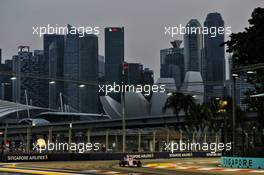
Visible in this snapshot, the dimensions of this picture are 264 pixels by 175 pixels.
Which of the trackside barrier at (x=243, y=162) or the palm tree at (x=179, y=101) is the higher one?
the palm tree at (x=179, y=101)

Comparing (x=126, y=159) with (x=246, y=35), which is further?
(x=246, y=35)

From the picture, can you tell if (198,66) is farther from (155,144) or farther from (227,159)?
(227,159)

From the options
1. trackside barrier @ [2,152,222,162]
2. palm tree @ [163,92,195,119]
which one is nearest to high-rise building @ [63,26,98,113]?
palm tree @ [163,92,195,119]

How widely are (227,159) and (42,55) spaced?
163264 millimetres

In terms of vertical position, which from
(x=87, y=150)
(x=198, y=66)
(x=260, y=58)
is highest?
(x=198, y=66)

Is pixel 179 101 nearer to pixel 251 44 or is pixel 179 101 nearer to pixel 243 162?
pixel 251 44

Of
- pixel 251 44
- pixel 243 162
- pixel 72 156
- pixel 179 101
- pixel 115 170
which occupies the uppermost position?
pixel 251 44

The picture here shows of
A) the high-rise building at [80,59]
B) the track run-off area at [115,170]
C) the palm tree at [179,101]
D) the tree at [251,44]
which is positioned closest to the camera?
the track run-off area at [115,170]

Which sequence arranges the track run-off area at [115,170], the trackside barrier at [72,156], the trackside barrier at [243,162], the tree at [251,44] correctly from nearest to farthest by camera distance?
the track run-off area at [115,170] < the trackside barrier at [243,162] < the tree at [251,44] < the trackside barrier at [72,156]

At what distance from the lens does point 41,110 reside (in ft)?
638

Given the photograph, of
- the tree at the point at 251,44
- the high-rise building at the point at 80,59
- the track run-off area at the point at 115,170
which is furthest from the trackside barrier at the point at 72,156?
the high-rise building at the point at 80,59

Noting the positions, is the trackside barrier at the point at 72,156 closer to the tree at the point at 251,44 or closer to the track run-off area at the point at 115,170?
the track run-off area at the point at 115,170

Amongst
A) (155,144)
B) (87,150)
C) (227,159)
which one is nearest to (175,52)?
(155,144)

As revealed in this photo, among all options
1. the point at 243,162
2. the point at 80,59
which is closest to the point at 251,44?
the point at 243,162
